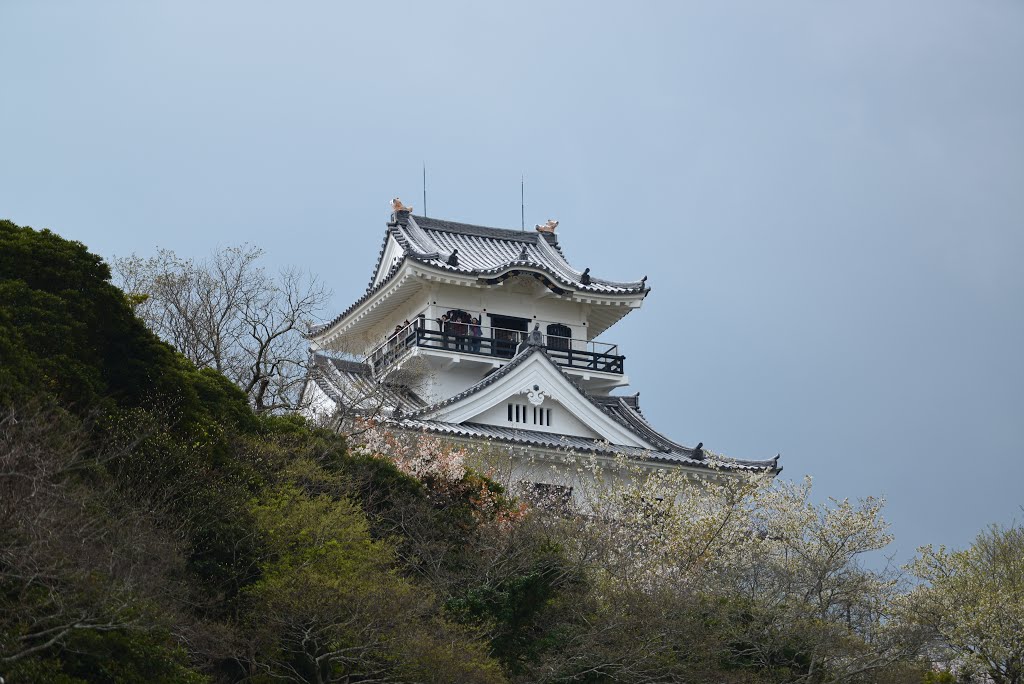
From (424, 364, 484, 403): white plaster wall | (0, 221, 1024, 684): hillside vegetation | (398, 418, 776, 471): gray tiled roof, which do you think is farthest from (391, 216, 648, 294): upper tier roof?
(0, 221, 1024, 684): hillside vegetation

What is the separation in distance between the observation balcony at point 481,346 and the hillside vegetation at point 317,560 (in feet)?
34.1

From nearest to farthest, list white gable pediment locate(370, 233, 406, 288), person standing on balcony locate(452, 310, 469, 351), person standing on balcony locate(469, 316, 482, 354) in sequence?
person standing on balcony locate(469, 316, 482, 354) → person standing on balcony locate(452, 310, 469, 351) → white gable pediment locate(370, 233, 406, 288)

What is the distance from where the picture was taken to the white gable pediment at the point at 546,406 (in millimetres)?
32500

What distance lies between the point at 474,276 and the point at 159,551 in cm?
2127

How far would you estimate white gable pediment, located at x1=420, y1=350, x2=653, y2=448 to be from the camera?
32500 millimetres

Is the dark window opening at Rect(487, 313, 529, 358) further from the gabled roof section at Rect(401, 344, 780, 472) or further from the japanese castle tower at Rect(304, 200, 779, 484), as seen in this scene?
the gabled roof section at Rect(401, 344, 780, 472)

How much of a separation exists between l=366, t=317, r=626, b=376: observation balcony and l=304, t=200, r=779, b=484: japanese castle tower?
1.6 inches

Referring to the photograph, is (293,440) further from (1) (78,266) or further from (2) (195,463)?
(1) (78,266)

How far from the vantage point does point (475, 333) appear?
118ft

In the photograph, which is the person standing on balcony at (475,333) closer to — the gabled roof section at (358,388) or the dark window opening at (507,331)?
the dark window opening at (507,331)

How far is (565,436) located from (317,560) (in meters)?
16.7

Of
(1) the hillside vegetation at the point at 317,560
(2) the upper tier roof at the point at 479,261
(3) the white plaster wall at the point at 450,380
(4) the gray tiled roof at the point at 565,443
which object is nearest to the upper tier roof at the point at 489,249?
(2) the upper tier roof at the point at 479,261

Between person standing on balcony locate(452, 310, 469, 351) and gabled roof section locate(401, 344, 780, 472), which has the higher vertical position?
person standing on balcony locate(452, 310, 469, 351)

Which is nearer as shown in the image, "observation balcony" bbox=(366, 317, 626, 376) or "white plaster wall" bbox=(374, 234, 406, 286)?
"observation balcony" bbox=(366, 317, 626, 376)
